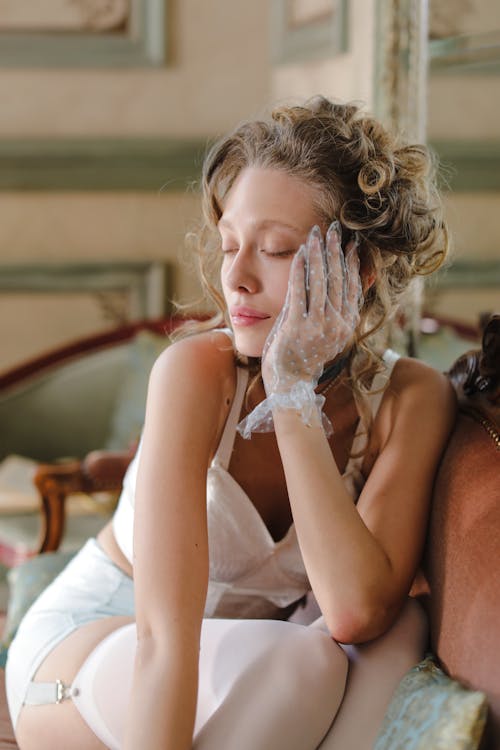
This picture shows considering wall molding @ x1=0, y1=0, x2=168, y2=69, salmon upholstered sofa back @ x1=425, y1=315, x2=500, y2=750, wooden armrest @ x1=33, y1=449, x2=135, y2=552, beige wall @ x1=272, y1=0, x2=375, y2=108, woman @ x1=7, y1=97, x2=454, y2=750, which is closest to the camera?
salmon upholstered sofa back @ x1=425, y1=315, x2=500, y2=750

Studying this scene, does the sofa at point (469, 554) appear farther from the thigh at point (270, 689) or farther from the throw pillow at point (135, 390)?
the throw pillow at point (135, 390)

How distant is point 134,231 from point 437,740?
2847 millimetres

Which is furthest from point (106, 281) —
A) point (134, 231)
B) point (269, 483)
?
point (269, 483)

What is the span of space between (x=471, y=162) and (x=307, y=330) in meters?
1.80

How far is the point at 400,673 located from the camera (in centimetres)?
124

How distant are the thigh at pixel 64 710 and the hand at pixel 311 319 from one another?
0.45 meters

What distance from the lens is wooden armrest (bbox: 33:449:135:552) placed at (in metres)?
2.41

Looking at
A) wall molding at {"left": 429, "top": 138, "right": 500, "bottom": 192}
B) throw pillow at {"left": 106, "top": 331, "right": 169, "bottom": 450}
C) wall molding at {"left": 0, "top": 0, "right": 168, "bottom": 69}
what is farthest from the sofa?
wall molding at {"left": 0, "top": 0, "right": 168, "bottom": 69}

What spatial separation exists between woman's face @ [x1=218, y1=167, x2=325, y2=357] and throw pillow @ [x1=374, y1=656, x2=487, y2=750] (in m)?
0.50

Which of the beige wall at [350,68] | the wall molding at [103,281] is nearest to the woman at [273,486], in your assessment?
the beige wall at [350,68]

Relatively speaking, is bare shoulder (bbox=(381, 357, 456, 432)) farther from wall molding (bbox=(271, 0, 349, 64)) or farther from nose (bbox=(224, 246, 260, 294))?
wall molding (bbox=(271, 0, 349, 64))

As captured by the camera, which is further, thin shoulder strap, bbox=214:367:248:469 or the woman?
thin shoulder strap, bbox=214:367:248:469

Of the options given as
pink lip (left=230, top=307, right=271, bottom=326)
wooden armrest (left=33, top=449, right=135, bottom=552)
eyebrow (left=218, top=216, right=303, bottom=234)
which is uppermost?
eyebrow (left=218, top=216, right=303, bottom=234)

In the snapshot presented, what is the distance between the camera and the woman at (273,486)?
121 cm
